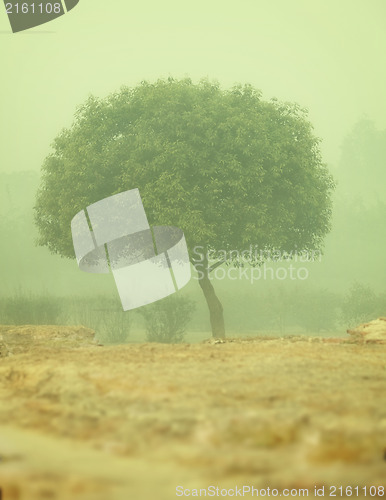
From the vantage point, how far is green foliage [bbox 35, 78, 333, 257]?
1543 centimetres

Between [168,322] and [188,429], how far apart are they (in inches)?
567

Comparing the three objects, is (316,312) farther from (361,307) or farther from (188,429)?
(188,429)

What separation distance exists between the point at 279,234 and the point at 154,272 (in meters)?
4.61

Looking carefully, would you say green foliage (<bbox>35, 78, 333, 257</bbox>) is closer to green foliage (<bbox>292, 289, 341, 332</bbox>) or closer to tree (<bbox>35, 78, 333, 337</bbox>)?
tree (<bbox>35, 78, 333, 337</bbox>)

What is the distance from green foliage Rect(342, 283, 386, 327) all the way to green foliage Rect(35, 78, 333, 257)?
5973 mm

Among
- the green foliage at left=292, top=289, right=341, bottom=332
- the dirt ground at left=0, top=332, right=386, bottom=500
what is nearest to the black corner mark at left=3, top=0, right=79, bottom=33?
the green foliage at left=292, top=289, right=341, bottom=332

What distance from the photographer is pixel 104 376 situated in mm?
5242

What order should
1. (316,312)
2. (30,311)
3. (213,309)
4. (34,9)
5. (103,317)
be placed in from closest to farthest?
(213,309) < (30,311) < (103,317) < (34,9) < (316,312)

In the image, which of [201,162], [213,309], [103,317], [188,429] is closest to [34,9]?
[201,162]

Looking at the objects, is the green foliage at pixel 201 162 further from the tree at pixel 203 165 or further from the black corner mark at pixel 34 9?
the black corner mark at pixel 34 9

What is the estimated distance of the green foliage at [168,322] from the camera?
1777cm

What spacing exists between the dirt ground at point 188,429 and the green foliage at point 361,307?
16.8 meters

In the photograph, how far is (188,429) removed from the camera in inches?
137

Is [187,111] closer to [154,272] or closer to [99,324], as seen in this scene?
[154,272]
